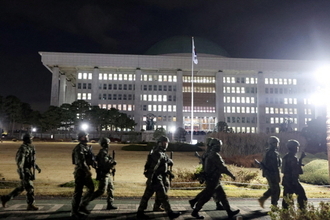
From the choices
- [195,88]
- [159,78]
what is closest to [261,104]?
[195,88]

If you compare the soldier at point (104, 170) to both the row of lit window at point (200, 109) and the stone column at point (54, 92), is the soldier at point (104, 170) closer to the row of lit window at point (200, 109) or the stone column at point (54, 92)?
the stone column at point (54, 92)

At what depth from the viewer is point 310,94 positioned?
104 metres

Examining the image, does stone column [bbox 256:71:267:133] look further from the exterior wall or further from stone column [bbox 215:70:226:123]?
Answer: stone column [bbox 215:70:226:123]

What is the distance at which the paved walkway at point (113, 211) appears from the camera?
7.80 m

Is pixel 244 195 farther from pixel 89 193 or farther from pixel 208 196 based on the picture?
pixel 89 193

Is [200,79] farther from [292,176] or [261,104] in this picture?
[292,176]

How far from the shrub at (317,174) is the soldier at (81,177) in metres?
12.4

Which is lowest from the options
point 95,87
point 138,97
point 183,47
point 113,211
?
point 113,211

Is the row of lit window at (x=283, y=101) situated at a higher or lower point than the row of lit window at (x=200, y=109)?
higher

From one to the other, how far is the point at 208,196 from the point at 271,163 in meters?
2.20

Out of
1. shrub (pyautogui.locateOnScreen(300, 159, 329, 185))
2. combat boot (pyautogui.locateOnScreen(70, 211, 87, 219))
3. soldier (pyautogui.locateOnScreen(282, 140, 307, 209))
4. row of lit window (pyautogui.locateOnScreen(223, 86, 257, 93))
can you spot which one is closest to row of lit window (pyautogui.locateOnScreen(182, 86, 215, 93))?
row of lit window (pyautogui.locateOnScreen(223, 86, 257, 93))

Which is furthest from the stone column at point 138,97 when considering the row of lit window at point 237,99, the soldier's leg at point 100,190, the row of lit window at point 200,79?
the soldier's leg at point 100,190

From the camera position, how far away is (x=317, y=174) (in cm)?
1538

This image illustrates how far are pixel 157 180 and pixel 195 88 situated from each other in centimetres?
10063
